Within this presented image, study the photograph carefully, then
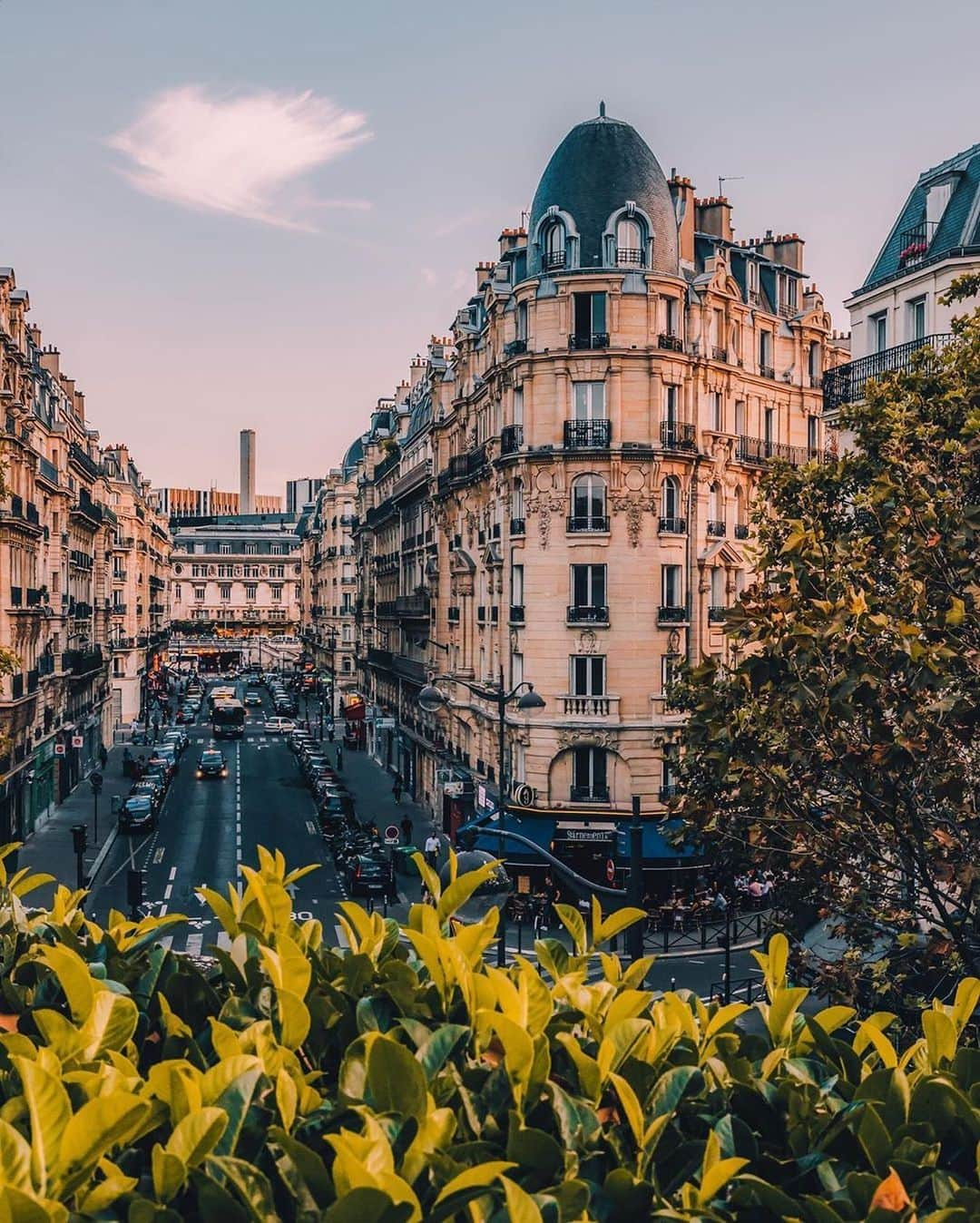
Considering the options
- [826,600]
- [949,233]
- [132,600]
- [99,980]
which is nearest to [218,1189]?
[99,980]

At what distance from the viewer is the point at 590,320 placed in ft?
118

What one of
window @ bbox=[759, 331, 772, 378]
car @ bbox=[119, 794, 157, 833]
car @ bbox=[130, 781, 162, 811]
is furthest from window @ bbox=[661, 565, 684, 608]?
car @ bbox=[130, 781, 162, 811]

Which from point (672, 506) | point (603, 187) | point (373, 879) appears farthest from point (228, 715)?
point (603, 187)

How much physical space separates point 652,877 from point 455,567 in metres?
15.4

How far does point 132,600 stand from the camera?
9294 cm

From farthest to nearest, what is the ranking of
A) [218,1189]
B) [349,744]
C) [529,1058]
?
[349,744] < [529,1058] < [218,1189]

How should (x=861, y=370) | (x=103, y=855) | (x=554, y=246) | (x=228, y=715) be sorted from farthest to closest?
(x=228, y=715), (x=103, y=855), (x=554, y=246), (x=861, y=370)

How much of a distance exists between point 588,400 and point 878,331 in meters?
9.64

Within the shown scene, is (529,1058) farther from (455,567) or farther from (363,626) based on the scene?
(363,626)

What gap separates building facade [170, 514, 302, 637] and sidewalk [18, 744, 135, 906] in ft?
304

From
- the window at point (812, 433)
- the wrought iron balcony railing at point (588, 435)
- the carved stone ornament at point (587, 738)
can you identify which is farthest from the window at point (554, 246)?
the carved stone ornament at point (587, 738)

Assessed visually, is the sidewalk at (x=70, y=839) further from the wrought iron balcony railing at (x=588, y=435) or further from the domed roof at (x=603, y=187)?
the domed roof at (x=603, y=187)

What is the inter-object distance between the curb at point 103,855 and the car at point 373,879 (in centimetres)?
837

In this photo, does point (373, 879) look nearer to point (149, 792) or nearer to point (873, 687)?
point (149, 792)
